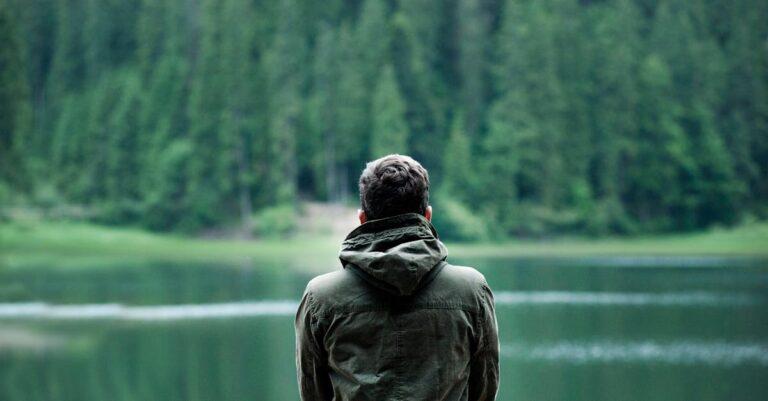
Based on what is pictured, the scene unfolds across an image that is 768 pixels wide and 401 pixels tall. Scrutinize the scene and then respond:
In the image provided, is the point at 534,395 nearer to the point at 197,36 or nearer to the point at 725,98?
the point at 725,98

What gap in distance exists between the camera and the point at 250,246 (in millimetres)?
44969

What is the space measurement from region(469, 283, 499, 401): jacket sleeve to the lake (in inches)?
458

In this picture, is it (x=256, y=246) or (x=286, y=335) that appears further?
(x=256, y=246)

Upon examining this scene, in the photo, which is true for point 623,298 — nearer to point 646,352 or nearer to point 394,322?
point 646,352

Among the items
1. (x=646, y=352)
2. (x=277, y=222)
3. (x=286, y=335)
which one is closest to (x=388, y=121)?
(x=277, y=222)

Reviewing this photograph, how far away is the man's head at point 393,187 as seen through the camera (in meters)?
2.31

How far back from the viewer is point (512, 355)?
16.9m

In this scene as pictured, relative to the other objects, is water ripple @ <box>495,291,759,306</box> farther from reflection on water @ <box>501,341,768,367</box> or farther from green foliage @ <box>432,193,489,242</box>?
green foliage @ <box>432,193,489,242</box>

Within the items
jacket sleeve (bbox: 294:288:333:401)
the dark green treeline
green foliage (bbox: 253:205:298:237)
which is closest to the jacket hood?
jacket sleeve (bbox: 294:288:333:401)

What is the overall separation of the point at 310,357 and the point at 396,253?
1.20 ft

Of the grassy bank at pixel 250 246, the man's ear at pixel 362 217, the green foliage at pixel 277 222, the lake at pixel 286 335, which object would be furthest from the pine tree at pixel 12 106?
the man's ear at pixel 362 217

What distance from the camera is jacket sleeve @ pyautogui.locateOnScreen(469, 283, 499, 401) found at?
7.63ft

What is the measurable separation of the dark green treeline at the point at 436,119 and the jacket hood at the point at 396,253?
4469 cm

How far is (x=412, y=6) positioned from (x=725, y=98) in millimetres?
19124
